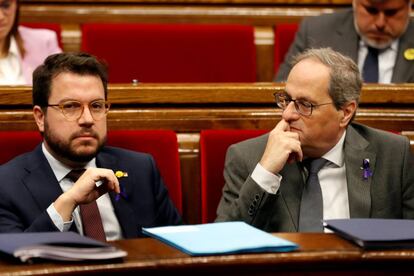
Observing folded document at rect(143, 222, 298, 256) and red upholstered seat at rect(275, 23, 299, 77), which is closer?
folded document at rect(143, 222, 298, 256)

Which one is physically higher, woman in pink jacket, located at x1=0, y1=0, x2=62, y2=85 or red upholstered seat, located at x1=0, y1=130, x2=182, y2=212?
woman in pink jacket, located at x1=0, y1=0, x2=62, y2=85

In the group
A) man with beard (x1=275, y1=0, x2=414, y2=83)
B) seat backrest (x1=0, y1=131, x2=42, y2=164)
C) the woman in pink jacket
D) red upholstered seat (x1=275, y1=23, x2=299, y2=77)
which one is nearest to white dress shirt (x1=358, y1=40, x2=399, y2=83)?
man with beard (x1=275, y1=0, x2=414, y2=83)

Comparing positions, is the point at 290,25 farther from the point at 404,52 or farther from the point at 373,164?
the point at 373,164

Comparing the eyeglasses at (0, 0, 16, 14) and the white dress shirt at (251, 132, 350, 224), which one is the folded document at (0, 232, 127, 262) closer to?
the white dress shirt at (251, 132, 350, 224)

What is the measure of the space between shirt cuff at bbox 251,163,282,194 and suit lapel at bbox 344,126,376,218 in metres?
Answer: 0.09

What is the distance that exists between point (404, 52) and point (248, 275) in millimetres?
803

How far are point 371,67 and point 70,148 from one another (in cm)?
61

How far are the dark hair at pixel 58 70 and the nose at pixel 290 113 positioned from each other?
212 millimetres

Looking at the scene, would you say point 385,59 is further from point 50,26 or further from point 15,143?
point 15,143

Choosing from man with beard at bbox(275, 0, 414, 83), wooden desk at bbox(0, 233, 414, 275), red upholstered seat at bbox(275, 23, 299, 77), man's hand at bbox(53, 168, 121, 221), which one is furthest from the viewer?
red upholstered seat at bbox(275, 23, 299, 77)

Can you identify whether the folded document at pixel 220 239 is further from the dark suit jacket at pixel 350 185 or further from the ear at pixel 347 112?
the ear at pixel 347 112

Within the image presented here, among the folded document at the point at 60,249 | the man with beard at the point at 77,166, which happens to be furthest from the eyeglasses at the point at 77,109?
the folded document at the point at 60,249

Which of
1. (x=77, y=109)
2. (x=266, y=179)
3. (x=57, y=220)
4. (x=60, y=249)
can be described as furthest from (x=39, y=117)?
(x=60, y=249)

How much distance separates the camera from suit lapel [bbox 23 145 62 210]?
3.20ft
